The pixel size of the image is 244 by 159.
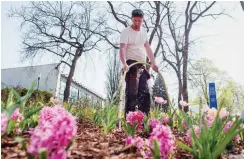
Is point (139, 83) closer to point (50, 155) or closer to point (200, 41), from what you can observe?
point (50, 155)

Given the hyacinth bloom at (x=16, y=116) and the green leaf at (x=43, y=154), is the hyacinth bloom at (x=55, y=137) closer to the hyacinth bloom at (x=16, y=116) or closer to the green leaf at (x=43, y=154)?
the green leaf at (x=43, y=154)

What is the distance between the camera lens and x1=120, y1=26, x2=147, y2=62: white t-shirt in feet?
12.8

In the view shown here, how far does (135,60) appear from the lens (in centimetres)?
391

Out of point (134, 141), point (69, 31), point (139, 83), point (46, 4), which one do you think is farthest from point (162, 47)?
point (134, 141)

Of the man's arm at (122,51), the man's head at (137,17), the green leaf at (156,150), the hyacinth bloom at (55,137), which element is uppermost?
the man's head at (137,17)

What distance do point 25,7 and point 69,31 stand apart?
10.1 ft

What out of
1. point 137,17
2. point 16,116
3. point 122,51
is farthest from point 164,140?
point 137,17

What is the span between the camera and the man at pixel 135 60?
3.74 m

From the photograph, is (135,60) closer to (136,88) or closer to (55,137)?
(136,88)

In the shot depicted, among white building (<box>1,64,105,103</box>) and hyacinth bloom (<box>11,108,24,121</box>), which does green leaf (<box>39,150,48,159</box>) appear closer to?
hyacinth bloom (<box>11,108,24,121</box>)

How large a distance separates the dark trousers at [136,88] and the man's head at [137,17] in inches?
20.6

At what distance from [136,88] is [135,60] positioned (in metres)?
0.43

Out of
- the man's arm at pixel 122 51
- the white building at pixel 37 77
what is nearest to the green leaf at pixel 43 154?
the man's arm at pixel 122 51

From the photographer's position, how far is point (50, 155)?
111cm
